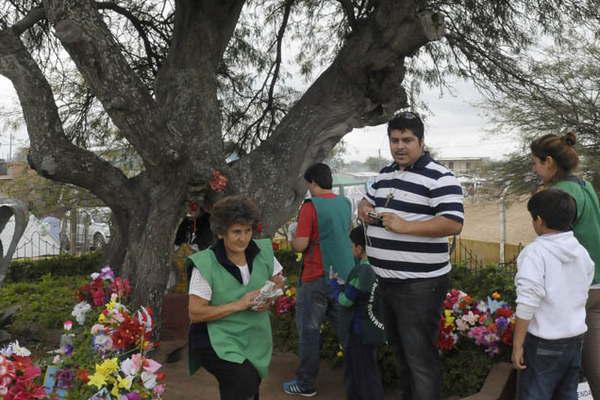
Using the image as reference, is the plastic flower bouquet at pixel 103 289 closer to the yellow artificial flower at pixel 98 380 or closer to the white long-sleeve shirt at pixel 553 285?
the yellow artificial flower at pixel 98 380

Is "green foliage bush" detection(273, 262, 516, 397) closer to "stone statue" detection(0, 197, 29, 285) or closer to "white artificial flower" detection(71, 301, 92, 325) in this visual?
"white artificial flower" detection(71, 301, 92, 325)

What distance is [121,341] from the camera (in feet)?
11.8

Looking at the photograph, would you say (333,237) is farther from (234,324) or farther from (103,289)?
(103,289)

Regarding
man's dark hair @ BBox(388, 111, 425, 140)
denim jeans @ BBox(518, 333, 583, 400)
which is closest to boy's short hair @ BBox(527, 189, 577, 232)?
denim jeans @ BBox(518, 333, 583, 400)

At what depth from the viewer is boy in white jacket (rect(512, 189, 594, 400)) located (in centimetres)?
283

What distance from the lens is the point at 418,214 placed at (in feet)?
10.2

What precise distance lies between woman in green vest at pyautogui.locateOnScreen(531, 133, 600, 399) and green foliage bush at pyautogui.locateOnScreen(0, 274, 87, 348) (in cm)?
458

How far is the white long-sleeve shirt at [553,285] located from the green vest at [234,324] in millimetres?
1187

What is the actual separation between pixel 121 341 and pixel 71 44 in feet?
6.72

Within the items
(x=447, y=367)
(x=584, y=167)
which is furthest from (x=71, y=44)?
(x=584, y=167)

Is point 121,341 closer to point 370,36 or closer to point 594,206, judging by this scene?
point 594,206

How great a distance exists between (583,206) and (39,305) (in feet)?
19.8

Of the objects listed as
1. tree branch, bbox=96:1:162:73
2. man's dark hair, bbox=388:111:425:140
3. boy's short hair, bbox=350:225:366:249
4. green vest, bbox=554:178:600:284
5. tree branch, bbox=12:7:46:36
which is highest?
tree branch, bbox=96:1:162:73

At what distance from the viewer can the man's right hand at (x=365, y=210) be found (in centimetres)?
321
